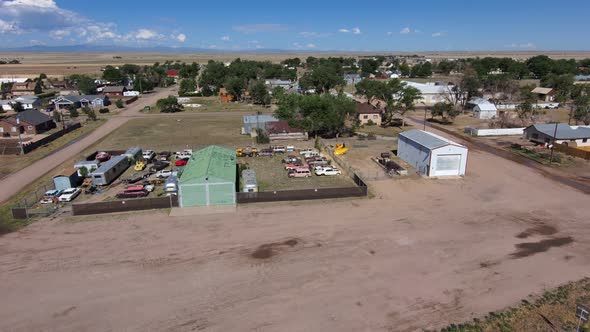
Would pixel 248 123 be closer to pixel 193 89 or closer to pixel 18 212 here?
pixel 18 212

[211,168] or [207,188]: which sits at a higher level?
[211,168]

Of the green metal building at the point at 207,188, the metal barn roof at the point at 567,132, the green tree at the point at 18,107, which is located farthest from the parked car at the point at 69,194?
the green tree at the point at 18,107

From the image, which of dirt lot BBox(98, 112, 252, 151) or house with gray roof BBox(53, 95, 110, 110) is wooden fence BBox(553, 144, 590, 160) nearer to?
dirt lot BBox(98, 112, 252, 151)

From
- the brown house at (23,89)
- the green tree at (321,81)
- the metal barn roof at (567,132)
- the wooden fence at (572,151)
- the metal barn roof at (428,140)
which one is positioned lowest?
the wooden fence at (572,151)

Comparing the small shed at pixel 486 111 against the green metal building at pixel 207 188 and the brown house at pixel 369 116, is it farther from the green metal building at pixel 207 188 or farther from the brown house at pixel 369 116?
the green metal building at pixel 207 188

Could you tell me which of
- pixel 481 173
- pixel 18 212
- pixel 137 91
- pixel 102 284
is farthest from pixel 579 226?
pixel 137 91

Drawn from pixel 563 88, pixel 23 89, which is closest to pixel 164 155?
pixel 23 89

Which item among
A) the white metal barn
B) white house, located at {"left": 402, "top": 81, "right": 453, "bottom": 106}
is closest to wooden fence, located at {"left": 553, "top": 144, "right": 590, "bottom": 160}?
the white metal barn

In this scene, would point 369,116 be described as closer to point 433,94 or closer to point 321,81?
point 433,94
